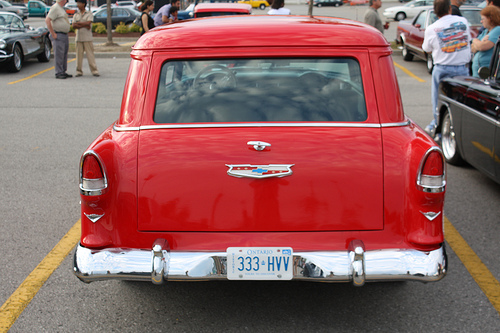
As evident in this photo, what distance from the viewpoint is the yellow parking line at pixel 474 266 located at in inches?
153

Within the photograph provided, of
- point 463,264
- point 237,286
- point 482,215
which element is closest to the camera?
point 237,286

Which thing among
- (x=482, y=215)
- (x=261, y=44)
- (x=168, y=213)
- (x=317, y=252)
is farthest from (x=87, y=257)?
(x=482, y=215)

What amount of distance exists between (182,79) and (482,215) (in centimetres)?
337

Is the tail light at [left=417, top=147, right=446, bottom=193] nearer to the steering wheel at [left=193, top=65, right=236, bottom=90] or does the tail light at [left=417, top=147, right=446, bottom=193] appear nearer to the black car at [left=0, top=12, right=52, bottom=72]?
the steering wheel at [left=193, top=65, right=236, bottom=90]

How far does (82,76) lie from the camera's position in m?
14.9

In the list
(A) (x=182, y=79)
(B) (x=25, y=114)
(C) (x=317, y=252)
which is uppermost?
(A) (x=182, y=79)

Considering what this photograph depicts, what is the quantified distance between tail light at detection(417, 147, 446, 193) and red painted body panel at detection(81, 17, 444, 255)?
0.03 metres

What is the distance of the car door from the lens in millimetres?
5582

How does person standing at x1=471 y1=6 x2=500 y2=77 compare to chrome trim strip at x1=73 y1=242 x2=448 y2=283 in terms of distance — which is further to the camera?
person standing at x1=471 y1=6 x2=500 y2=77

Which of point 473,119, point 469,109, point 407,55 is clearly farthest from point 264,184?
point 407,55

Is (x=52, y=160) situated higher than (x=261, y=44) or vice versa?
(x=261, y=44)

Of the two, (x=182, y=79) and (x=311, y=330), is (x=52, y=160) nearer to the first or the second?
(x=182, y=79)

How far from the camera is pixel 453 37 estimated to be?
314 inches

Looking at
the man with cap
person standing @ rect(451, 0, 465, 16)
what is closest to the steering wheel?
person standing @ rect(451, 0, 465, 16)
